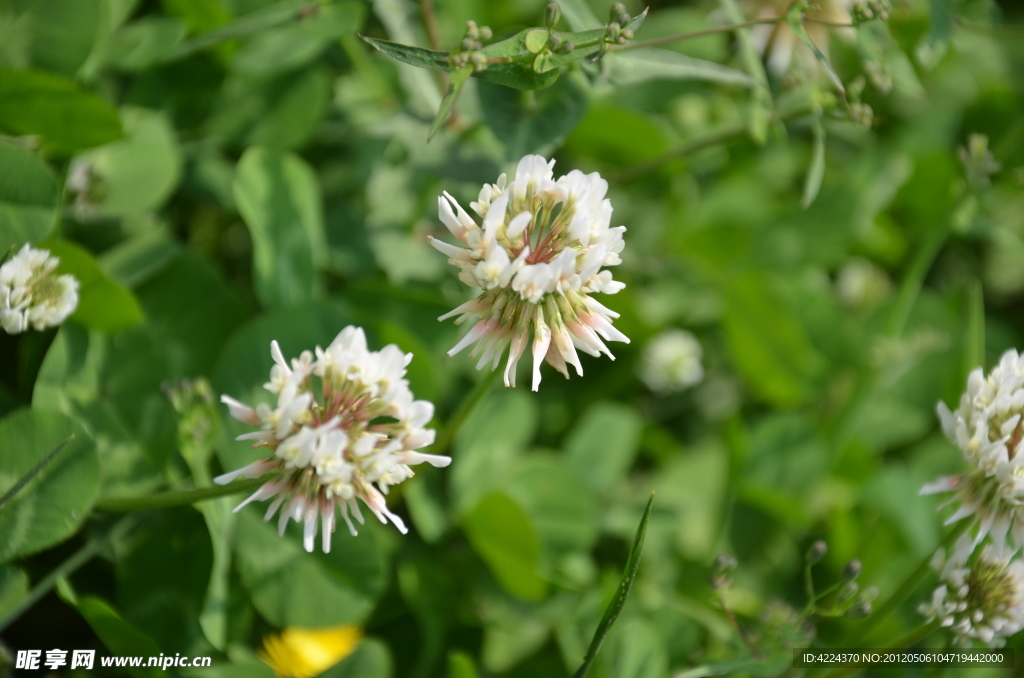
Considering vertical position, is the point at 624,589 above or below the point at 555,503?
above

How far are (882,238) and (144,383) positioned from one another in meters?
1.77

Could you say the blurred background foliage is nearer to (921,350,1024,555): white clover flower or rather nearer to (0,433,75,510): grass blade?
(0,433,75,510): grass blade

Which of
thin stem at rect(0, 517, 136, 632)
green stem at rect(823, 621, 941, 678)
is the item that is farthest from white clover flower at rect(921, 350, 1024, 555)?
thin stem at rect(0, 517, 136, 632)

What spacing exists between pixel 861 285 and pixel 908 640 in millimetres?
1134

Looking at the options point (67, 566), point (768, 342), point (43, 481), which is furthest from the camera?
point (768, 342)

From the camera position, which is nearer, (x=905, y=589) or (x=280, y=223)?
(x=905, y=589)

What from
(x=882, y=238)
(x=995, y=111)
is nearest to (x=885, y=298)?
(x=882, y=238)

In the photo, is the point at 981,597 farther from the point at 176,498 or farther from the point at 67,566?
the point at 67,566

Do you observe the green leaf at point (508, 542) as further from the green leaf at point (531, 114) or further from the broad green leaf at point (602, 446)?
the green leaf at point (531, 114)

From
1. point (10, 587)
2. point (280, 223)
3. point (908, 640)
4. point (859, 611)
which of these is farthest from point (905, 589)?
point (10, 587)

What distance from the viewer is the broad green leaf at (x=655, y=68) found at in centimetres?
122

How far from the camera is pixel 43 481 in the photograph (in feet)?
3.63

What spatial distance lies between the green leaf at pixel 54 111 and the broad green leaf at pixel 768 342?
1.29 m

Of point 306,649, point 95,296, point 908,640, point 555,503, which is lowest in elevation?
point 306,649
